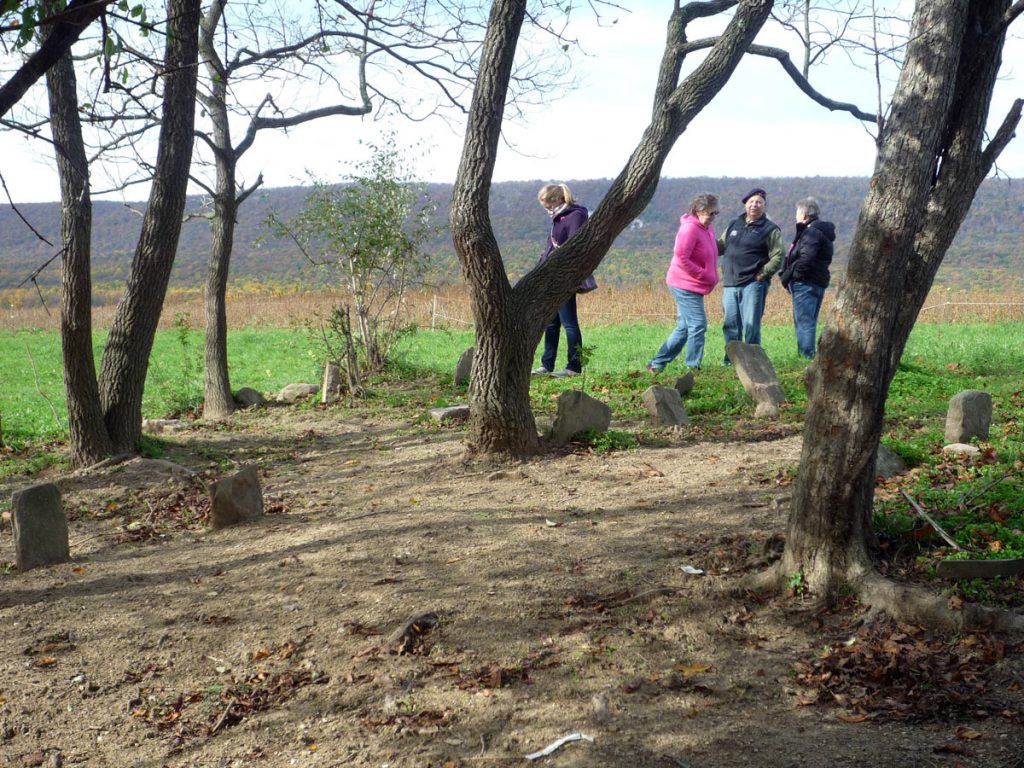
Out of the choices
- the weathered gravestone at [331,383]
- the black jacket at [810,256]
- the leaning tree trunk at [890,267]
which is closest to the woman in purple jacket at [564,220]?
the weathered gravestone at [331,383]

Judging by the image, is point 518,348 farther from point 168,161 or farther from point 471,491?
point 168,161

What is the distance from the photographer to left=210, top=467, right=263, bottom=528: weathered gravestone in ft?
21.4

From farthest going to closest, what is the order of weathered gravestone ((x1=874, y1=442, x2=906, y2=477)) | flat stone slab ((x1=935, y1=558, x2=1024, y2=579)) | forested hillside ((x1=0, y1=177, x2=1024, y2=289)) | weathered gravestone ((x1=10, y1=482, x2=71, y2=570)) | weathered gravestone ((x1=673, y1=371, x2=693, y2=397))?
forested hillside ((x1=0, y1=177, x2=1024, y2=289))
weathered gravestone ((x1=673, y1=371, x2=693, y2=397))
weathered gravestone ((x1=874, y1=442, x2=906, y2=477))
weathered gravestone ((x1=10, y1=482, x2=71, y2=570))
flat stone slab ((x1=935, y1=558, x2=1024, y2=579))

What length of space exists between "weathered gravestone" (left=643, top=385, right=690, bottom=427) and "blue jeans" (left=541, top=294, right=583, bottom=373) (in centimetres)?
197

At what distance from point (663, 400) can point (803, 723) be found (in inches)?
198

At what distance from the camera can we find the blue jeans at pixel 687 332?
10922mm

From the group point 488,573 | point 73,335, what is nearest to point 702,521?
point 488,573

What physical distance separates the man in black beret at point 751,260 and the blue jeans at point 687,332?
0.57 meters

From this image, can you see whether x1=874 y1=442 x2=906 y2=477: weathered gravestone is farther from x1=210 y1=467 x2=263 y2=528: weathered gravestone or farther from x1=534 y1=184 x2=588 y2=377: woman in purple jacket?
x1=210 y1=467 x2=263 y2=528: weathered gravestone

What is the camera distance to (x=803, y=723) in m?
3.48

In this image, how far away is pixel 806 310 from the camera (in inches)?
456

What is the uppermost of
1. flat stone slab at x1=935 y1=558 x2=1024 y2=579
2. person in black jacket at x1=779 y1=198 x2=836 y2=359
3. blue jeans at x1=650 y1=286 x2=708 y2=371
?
person in black jacket at x1=779 y1=198 x2=836 y2=359

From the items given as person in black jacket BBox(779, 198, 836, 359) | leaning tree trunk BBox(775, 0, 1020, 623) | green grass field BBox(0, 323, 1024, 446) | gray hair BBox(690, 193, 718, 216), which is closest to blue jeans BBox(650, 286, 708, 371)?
green grass field BBox(0, 323, 1024, 446)

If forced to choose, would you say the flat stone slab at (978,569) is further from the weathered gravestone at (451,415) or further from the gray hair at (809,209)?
the gray hair at (809,209)
